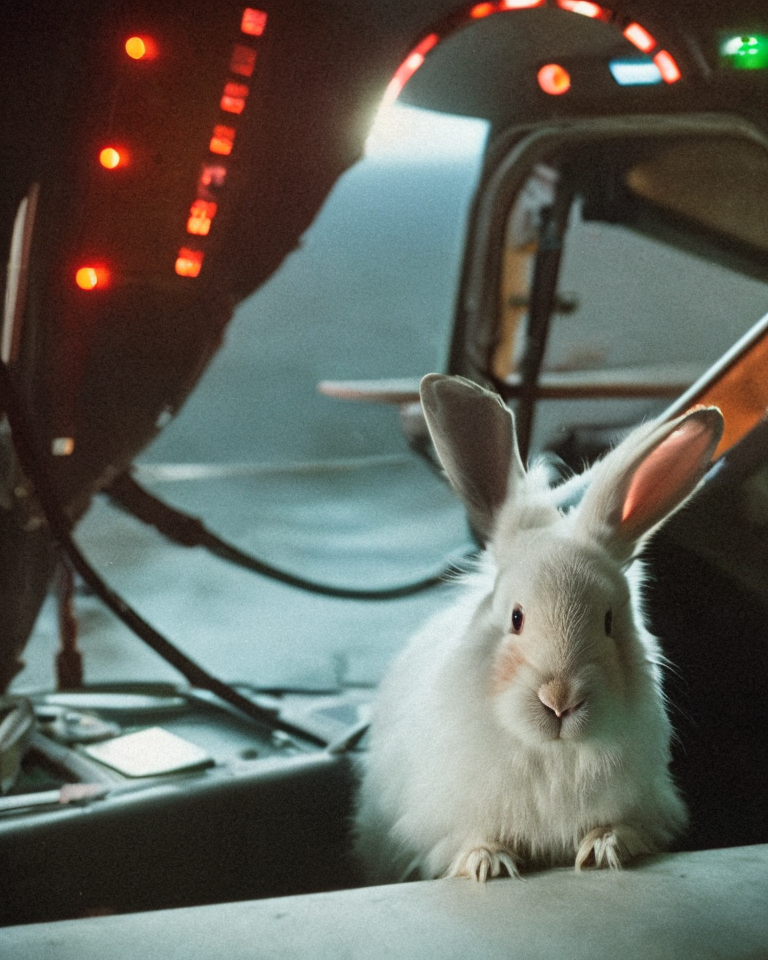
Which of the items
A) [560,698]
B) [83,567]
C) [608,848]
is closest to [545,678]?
[560,698]

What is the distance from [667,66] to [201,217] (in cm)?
75

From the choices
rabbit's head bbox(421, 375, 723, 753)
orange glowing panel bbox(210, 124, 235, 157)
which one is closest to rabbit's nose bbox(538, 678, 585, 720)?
rabbit's head bbox(421, 375, 723, 753)

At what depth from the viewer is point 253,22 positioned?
1.44 m

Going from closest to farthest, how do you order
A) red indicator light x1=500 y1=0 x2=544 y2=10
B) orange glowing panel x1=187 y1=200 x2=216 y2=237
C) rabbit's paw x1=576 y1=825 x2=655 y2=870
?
1. rabbit's paw x1=576 y1=825 x2=655 y2=870
2. red indicator light x1=500 y1=0 x2=544 y2=10
3. orange glowing panel x1=187 y1=200 x2=216 y2=237

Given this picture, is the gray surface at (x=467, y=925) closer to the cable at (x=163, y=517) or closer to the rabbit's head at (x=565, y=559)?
the rabbit's head at (x=565, y=559)

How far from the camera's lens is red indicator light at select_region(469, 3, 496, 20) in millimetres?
1338

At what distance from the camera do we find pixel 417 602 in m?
3.16

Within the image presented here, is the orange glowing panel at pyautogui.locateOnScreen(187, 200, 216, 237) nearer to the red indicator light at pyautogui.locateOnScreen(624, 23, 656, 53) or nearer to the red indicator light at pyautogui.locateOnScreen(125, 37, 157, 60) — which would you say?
the red indicator light at pyautogui.locateOnScreen(125, 37, 157, 60)

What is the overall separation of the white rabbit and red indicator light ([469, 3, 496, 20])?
0.72 m

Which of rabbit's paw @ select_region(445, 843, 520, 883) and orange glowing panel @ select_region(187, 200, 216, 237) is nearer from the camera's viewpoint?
rabbit's paw @ select_region(445, 843, 520, 883)

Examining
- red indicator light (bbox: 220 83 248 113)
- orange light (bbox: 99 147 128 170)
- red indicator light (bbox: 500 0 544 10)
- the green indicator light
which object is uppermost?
red indicator light (bbox: 500 0 544 10)

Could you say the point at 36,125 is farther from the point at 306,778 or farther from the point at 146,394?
the point at 306,778

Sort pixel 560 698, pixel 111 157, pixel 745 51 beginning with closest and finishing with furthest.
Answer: pixel 560 698 < pixel 745 51 < pixel 111 157

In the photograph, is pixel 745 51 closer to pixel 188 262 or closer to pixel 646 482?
pixel 646 482
